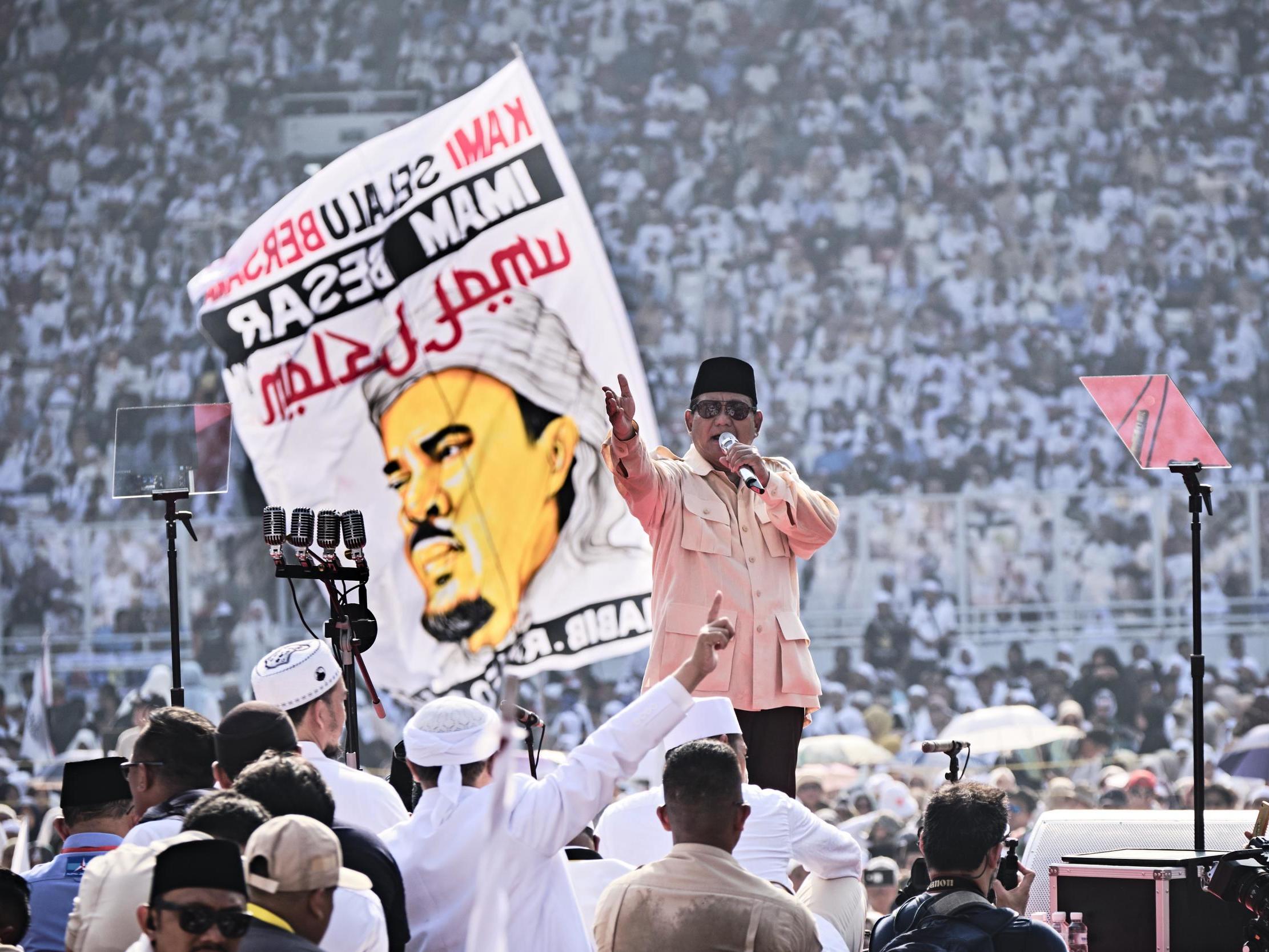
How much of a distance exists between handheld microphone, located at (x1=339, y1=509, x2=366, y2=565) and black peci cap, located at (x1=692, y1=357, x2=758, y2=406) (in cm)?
88

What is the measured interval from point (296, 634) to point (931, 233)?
6.18 meters

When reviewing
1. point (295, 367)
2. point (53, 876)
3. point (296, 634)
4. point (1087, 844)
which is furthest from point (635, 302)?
point (53, 876)

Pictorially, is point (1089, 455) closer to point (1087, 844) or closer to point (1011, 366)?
point (1011, 366)

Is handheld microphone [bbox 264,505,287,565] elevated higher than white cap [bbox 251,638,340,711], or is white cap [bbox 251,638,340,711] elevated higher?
handheld microphone [bbox 264,505,287,565]

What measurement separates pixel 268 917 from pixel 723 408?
75.5 inches

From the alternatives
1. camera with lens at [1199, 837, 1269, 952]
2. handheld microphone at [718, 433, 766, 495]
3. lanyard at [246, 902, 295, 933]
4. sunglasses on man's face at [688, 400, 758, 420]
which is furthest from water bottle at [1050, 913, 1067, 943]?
lanyard at [246, 902, 295, 933]

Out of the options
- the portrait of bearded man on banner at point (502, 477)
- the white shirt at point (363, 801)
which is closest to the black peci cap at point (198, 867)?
the white shirt at point (363, 801)

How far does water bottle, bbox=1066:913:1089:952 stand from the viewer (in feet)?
11.9

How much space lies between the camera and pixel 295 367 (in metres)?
6.88

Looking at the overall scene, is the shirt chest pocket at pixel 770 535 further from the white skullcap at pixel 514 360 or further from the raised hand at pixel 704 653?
the white skullcap at pixel 514 360

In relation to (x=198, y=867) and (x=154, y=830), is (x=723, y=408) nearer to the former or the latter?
(x=154, y=830)

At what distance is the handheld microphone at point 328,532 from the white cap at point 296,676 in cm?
77

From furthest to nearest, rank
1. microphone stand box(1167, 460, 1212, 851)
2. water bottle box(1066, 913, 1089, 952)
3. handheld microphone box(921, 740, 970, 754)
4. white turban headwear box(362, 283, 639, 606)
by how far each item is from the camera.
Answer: white turban headwear box(362, 283, 639, 606) < microphone stand box(1167, 460, 1212, 851) < handheld microphone box(921, 740, 970, 754) < water bottle box(1066, 913, 1089, 952)

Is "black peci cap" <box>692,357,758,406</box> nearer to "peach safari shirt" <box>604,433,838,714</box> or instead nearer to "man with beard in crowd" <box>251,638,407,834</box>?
"peach safari shirt" <box>604,433,838,714</box>
